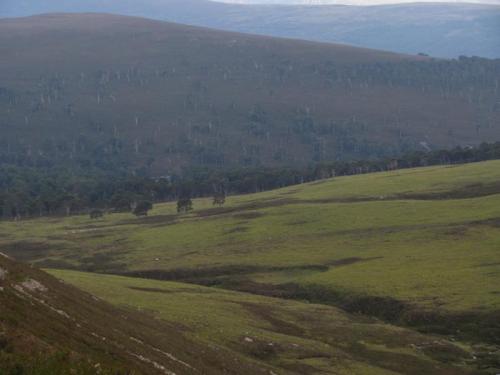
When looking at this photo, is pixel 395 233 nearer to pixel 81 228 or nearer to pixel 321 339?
pixel 321 339

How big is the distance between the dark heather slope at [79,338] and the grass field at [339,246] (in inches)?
387

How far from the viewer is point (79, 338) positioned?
3706 centimetres

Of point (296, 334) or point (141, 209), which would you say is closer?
point (296, 334)

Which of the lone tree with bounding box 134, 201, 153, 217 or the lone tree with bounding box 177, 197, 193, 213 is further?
the lone tree with bounding box 134, 201, 153, 217

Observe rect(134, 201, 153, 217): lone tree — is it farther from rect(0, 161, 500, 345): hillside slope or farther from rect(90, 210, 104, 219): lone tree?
rect(90, 210, 104, 219): lone tree

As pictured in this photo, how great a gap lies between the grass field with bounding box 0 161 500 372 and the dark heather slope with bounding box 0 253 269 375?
32.3ft

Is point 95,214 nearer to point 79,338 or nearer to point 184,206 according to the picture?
point 184,206

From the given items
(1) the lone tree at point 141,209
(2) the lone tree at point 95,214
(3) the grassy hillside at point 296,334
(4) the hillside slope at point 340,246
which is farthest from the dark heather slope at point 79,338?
(2) the lone tree at point 95,214

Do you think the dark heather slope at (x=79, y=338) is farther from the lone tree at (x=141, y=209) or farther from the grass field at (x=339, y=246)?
the lone tree at (x=141, y=209)

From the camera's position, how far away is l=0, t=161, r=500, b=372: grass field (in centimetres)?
7775

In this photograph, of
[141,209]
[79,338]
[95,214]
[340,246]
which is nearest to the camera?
[79,338]

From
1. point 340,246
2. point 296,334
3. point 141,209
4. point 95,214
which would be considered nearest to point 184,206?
point 141,209

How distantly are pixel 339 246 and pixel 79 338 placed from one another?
7300cm

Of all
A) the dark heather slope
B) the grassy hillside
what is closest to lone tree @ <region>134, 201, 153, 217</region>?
the grassy hillside
